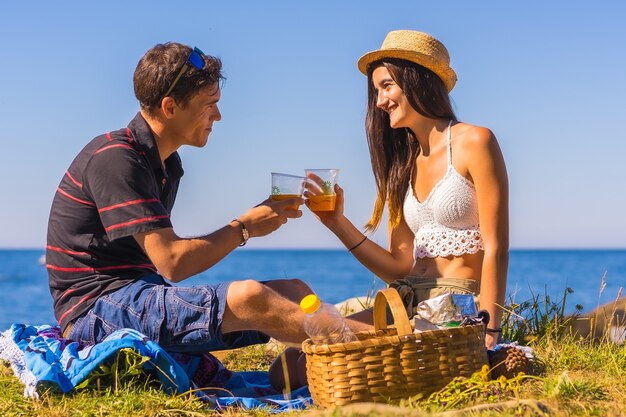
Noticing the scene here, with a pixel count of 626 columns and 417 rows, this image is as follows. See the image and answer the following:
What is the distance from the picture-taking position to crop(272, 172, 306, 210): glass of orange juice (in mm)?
4469

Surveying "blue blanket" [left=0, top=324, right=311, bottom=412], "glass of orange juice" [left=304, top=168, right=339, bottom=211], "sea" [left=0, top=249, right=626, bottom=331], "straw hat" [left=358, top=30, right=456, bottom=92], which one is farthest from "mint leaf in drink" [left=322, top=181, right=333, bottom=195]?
"sea" [left=0, top=249, right=626, bottom=331]

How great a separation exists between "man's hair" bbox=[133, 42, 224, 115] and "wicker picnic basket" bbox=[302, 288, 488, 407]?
1728mm

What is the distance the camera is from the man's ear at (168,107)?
460cm

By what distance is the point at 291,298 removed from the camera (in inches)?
169

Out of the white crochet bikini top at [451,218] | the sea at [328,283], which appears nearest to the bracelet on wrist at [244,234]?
the white crochet bikini top at [451,218]

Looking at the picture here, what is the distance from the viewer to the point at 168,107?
4617mm

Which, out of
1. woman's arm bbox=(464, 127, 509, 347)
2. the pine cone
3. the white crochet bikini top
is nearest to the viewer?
the pine cone

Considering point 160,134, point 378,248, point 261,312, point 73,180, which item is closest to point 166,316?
point 261,312

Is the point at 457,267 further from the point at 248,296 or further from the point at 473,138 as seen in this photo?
the point at 248,296

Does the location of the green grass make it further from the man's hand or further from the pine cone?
the man's hand

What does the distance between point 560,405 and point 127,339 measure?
7.15ft

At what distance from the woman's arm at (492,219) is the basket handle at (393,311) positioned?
65cm

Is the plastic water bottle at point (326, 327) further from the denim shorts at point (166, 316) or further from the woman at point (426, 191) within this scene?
the woman at point (426, 191)

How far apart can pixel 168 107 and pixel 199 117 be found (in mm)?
197
